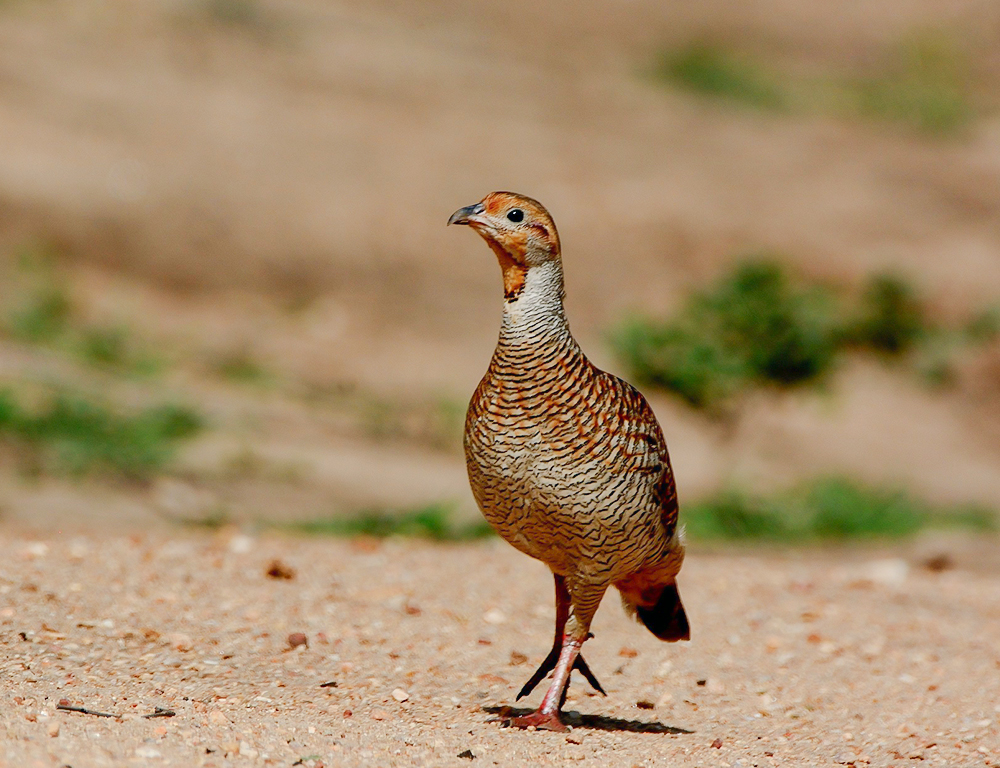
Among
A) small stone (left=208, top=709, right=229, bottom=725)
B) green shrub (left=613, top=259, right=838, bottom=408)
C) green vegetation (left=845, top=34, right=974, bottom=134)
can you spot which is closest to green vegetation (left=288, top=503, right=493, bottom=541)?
green shrub (left=613, top=259, right=838, bottom=408)

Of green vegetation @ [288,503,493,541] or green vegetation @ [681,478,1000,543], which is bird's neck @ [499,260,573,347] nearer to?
green vegetation @ [288,503,493,541]

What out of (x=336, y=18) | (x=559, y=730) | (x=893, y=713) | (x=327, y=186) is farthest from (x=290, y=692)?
(x=336, y=18)

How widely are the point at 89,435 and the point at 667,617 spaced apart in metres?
6.67

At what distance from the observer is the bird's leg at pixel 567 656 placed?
15.3 feet

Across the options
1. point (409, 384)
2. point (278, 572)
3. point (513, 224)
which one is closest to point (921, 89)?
point (409, 384)

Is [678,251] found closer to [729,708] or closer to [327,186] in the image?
[327,186]

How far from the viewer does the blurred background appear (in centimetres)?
1142

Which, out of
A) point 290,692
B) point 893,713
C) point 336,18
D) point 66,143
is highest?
point 336,18

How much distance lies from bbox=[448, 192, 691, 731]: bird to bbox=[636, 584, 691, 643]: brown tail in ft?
2.15

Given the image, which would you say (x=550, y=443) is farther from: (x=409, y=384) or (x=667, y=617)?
(x=409, y=384)

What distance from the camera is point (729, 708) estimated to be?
17.9 ft

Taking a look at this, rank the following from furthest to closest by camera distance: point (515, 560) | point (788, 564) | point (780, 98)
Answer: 1. point (780, 98)
2. point (788, 564)
3. point (515, 560)

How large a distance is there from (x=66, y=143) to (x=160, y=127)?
134 cm

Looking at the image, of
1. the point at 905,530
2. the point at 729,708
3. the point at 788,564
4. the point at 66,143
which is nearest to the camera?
the point at 729,708
